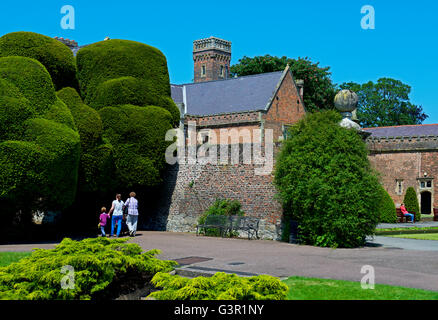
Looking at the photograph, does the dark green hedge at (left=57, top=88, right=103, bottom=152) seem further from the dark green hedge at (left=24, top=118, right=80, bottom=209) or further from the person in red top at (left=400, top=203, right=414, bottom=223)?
the person in red top at (left=400, top=203, right=414, bottom=223)

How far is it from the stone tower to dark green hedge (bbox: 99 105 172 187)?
51446 millimetres

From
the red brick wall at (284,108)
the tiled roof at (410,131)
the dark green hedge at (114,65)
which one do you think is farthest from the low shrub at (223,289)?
the tiled roof at (410,131)

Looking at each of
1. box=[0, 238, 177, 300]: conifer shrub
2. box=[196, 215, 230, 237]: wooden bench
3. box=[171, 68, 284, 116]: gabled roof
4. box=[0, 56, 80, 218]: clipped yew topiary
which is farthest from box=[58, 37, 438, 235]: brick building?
box=[0, 238, 177, 300]: conifer shrub

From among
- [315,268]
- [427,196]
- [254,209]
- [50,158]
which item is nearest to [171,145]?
[254,209]

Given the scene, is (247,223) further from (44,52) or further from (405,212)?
(405,212)

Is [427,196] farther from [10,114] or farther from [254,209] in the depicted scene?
[10,114]

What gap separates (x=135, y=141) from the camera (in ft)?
78.7

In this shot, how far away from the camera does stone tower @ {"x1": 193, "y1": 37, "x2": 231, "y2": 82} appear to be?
74.9m

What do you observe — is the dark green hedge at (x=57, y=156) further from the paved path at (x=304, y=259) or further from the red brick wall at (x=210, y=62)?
the red brick wall at (x=210, y=62)

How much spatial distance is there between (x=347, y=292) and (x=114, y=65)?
748 inches

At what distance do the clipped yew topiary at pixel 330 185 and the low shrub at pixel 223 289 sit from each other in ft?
33.5

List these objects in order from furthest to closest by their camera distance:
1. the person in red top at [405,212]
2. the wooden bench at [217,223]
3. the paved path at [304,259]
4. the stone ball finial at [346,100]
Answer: the person in red top at [405,212], the stone ball finial at [346,100], the wooden bench at [217,223], the paved path at [304,259]

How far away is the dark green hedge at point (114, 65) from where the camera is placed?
967 inches

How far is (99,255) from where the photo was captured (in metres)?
8.70
